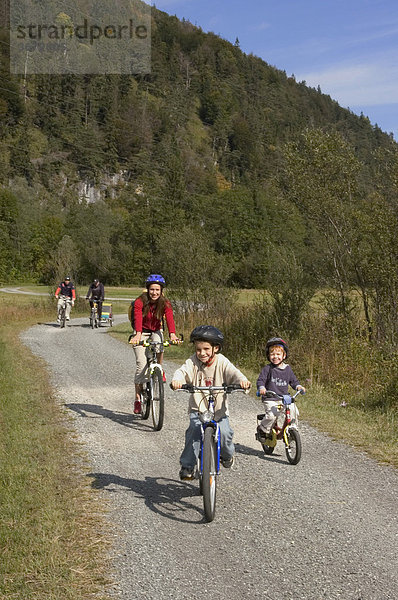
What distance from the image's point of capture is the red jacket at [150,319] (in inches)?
377

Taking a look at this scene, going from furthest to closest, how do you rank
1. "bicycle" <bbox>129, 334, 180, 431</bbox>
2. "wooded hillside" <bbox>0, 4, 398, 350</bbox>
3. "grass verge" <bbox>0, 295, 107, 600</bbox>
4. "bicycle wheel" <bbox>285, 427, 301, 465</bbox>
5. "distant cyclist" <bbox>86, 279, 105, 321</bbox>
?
"distant cyclist" <bbox>86, 279, 105, 321</bbox>
"wooded hillside" <bbox>0, 4, 398, 350</bbox>
"bicycle" <bbox>129, 334, 180, 431</bbox>
"bicycle wheel" <bbox>285, 427, 301, 465</bbox>
"grass verge" <bbox>0, 295, 107, 600</bbox>

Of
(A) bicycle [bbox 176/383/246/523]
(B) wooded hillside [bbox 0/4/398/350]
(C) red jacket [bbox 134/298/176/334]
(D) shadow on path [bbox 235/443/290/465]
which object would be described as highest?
(B) wooded hillside [bbox 0/4/398/350]

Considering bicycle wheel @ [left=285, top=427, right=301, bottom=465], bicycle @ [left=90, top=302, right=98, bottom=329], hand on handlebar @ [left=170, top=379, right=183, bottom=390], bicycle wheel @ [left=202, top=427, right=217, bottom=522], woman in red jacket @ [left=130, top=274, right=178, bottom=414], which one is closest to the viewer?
bicycle wheel @ [left=202, top=427, right=217, bottom=522]

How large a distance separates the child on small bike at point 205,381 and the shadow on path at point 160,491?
288 mm

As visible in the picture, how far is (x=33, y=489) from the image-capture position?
20.3 ft

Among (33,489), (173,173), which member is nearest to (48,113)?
(173,173)

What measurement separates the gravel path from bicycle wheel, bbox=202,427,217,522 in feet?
0.55

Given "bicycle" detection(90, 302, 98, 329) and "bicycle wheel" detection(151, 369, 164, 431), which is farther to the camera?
"bicycle" detection(90, 302, 98, 329)

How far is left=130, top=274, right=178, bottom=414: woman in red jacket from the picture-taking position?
9.55m

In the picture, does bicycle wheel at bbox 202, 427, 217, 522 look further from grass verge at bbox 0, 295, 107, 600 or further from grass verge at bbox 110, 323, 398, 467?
grass verge at bbox 110, 323, 398, 467

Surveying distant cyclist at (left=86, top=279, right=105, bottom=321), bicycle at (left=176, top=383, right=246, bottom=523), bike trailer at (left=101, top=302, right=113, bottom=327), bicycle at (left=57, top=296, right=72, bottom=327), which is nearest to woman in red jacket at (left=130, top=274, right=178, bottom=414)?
bicycle at (left=176, top=383, right=246, bottom=523)

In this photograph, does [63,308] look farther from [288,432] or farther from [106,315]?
[288,432]

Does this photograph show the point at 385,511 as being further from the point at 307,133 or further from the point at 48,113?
the point at 48,113

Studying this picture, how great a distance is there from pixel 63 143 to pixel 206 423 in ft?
642
